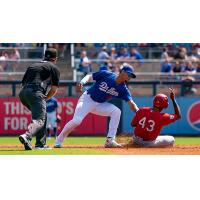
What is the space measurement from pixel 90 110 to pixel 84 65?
1108 centimetres

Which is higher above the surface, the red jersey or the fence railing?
the red jersey

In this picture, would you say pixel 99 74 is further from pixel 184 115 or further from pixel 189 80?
pixel 189 80

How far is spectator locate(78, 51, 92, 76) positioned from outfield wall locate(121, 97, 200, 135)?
2.23 metres

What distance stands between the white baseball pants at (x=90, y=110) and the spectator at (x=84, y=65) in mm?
10817

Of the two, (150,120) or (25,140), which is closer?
(25,140)

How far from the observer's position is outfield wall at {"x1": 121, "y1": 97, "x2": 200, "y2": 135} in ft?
81.8

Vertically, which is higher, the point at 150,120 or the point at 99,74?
the point at 99,74

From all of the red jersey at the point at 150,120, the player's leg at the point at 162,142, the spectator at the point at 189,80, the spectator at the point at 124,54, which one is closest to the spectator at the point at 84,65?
the spectator at the point at 124,54

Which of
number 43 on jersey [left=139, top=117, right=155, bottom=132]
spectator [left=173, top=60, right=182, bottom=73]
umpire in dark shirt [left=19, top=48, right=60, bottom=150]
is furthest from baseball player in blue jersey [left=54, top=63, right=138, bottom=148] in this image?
spectator [left=173, top=60, right=182, bottom=73]

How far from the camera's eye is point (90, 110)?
50.1ft

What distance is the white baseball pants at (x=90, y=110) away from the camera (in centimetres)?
1508

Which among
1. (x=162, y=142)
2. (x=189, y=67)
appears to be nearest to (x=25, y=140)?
(x=162, y=142)

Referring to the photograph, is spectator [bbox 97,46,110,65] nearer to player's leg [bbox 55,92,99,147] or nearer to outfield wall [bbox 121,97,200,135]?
outfield wall [bbox 121,97,200,135]

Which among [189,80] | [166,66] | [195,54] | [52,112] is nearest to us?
[52,112]
